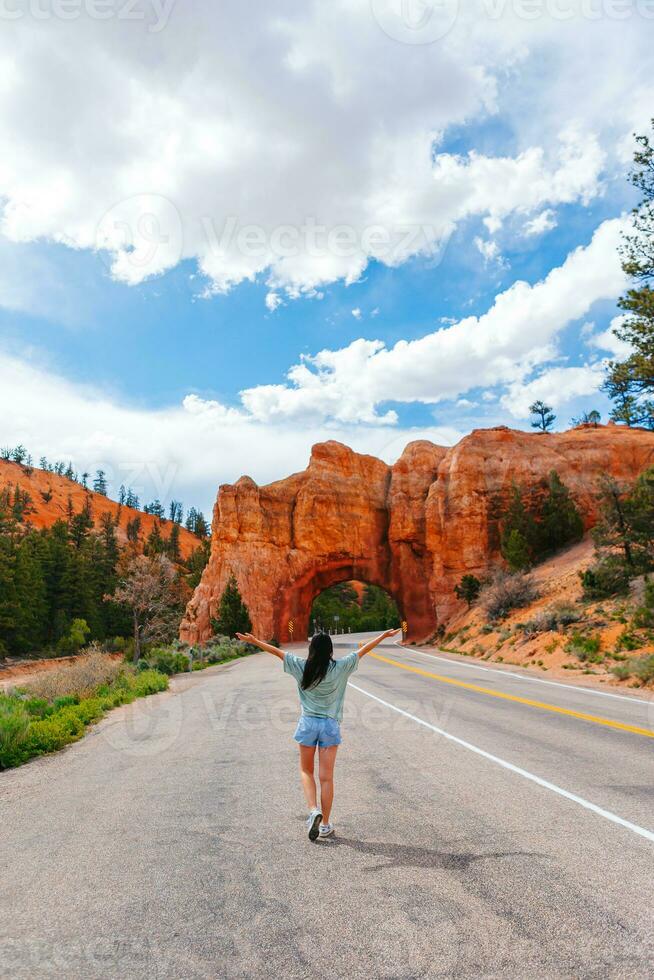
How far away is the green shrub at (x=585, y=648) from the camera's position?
66.5 feet

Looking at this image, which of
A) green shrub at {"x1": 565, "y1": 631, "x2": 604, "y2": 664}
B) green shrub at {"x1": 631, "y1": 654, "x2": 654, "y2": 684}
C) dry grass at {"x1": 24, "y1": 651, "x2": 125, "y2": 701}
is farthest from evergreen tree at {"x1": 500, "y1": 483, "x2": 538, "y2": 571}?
dry grass at {"x1": 24, "y1": 651, "x2": 125, "y2": 701}

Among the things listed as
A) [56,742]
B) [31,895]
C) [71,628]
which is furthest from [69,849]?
[71,628]

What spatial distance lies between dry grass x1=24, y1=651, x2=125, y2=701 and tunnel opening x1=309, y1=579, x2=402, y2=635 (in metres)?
57.9

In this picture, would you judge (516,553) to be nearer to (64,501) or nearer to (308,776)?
(308,776)

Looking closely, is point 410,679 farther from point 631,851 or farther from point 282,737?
point 631,851

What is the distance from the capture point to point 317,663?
16.8ft

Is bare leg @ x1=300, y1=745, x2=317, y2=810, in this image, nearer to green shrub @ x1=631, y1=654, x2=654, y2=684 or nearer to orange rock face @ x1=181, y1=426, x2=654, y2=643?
green shrub @ x1=631, y1=654, x2=654, y2=684

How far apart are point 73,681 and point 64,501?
143 meters

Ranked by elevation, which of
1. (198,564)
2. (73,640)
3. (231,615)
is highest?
(198,564)

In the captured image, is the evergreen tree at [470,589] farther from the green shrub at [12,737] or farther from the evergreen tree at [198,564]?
the evergreen tree at [198,564]

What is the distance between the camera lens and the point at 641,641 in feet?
65.3

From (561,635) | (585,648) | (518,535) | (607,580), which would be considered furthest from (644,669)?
(518,535)

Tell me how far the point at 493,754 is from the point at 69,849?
525 cm

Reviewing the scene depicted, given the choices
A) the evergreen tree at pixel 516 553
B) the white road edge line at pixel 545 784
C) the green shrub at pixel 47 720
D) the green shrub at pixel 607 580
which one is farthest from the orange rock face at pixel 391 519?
the white road edge line at pixel 545 784
